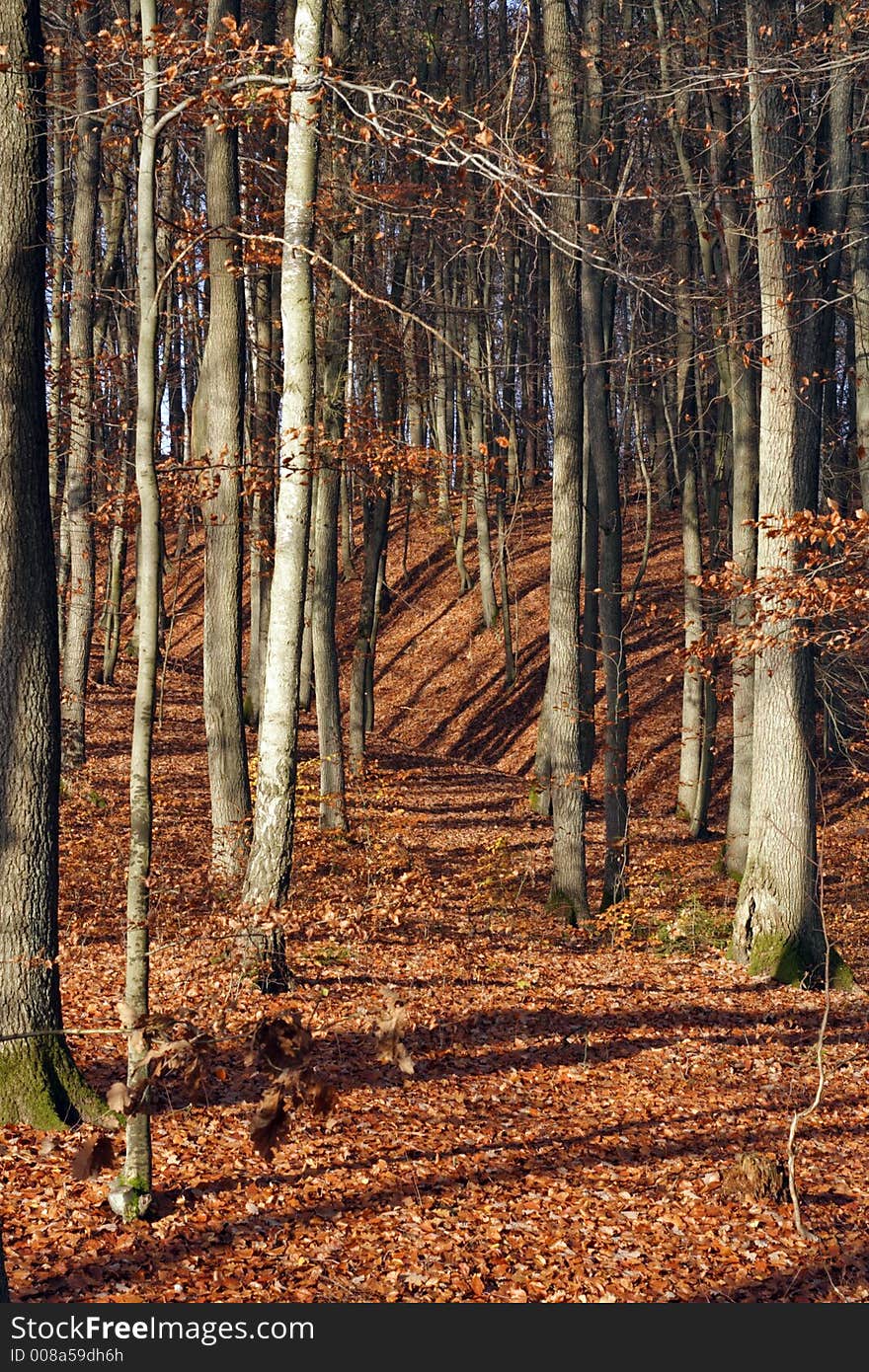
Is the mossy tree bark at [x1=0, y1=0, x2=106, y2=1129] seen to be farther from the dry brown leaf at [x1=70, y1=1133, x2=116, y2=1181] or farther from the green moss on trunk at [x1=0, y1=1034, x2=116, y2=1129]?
the dry brown leaf at [x1=70, y1=1133, x2=116, y2=1181]

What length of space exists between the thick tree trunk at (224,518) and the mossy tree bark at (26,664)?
3994 millimetres

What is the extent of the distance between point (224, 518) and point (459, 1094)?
6.10 m

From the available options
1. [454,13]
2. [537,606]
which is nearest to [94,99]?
[454,13]

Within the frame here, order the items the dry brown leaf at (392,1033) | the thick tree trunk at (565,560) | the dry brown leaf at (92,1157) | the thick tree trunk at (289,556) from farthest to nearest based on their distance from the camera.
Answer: the thick tree trunk at (565,560)
the thick tree trunk at (289,556)
the dry brown leaf at (392,1033)
the dry brown leaf at (92,1157)

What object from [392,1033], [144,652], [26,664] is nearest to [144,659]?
[144,652]

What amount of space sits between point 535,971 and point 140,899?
5.52 m

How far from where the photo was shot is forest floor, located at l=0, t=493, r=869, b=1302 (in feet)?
17.6

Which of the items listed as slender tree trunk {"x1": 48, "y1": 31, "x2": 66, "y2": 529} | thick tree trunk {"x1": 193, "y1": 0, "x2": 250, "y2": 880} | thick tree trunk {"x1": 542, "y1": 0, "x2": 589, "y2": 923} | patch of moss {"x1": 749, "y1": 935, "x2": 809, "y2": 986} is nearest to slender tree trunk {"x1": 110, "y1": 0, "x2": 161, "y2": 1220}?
thick tree trunk {"x1": 193, "y1": 0, "x2": 250, "y2": 880}

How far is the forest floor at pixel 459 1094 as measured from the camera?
537 centimetres

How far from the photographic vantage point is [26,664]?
624 centimetres

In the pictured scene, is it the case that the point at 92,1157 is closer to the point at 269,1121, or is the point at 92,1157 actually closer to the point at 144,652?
the point at 269,1121

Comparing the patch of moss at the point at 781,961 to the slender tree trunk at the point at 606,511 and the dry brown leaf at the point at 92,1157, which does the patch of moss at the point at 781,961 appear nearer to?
the slender tree trunk at the point at 606,511

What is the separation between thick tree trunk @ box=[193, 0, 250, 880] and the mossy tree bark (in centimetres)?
399

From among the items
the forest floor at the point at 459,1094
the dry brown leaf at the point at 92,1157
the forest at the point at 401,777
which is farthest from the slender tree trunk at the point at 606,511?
the dry brown leaf at the point at 92,1157
